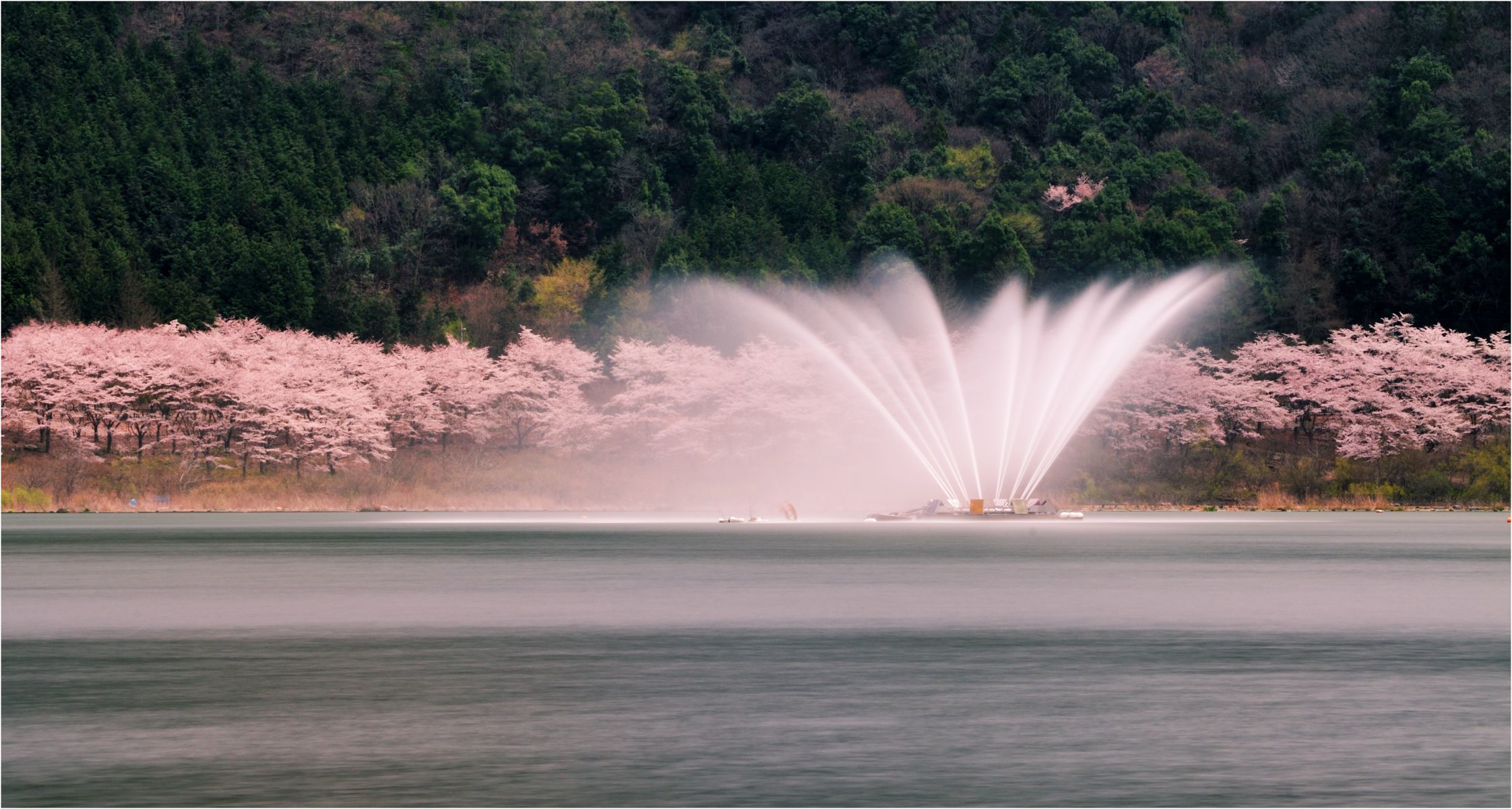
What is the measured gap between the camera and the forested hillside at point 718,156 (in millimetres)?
120688

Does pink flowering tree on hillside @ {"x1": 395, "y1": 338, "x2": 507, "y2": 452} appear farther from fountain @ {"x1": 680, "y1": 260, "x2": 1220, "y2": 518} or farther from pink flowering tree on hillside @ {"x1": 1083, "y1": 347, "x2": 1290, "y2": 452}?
pink flowering tree on hillside @ {"x1": 1083, "y1": 347, "x2": 1290, "y2": 452}

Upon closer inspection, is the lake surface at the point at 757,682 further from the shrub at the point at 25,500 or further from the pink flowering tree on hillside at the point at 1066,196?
the pink flowering tree on hillside at the point at 1066,196

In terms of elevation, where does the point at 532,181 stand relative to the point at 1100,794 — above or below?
above

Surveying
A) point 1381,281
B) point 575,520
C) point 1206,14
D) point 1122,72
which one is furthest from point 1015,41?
point 575,520

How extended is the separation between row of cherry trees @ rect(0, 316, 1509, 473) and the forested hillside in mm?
5704

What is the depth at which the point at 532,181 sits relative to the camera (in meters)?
149

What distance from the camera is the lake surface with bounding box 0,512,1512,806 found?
16875mm

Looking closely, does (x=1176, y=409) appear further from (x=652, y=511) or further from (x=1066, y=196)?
(x=1066, y=196)

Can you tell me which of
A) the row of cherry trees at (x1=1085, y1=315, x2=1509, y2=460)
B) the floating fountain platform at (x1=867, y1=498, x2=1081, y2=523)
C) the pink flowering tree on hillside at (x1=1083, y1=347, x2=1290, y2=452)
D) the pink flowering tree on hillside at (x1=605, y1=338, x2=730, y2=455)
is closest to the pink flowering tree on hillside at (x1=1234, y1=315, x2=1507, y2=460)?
the row of cherry trees at (x1=1085, y1=315, x2=1509, y2=460)

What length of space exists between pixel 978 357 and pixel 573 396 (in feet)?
78.6

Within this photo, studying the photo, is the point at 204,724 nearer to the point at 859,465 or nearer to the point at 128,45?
the point at 859,465

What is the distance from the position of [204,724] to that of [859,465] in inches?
3512

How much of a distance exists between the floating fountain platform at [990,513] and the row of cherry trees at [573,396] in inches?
928

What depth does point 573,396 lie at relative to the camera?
117125 millimetres
